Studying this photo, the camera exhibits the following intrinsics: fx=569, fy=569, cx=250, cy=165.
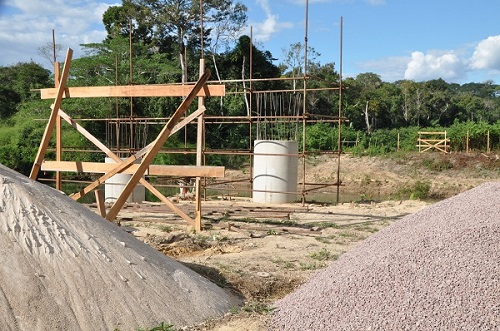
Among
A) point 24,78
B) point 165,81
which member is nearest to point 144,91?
point 165,81

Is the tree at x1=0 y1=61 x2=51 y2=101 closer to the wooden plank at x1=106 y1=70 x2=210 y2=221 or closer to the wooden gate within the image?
the wooden gate

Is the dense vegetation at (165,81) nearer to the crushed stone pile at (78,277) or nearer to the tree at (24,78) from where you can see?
the tree at (24,78)

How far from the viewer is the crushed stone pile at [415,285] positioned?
397 cm

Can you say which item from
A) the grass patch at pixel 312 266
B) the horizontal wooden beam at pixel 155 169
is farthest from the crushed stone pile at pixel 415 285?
the horizontal wooden beam at pixel 155 169

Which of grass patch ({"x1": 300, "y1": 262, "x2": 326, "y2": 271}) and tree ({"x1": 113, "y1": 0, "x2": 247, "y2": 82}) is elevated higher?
tree ({"x1": 113, "y1": 0, "x2": 247, "y2": 82})

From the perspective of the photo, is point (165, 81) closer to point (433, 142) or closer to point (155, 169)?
point (433, 142)

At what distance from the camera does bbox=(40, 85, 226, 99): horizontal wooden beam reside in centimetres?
808

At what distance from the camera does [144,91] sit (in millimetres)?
8594

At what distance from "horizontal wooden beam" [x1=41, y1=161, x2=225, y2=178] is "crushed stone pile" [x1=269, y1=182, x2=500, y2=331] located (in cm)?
317

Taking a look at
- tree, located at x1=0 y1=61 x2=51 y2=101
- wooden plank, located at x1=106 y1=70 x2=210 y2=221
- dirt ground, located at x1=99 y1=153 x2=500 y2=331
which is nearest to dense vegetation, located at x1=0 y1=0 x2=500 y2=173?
tree, located at x1=0 y1=61 x2=51 y2=101

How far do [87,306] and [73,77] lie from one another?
90.6 feet

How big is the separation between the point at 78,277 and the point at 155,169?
14.3 feet

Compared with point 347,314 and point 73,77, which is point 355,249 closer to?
point 347,314

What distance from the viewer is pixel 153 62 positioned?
29875 millimetres
